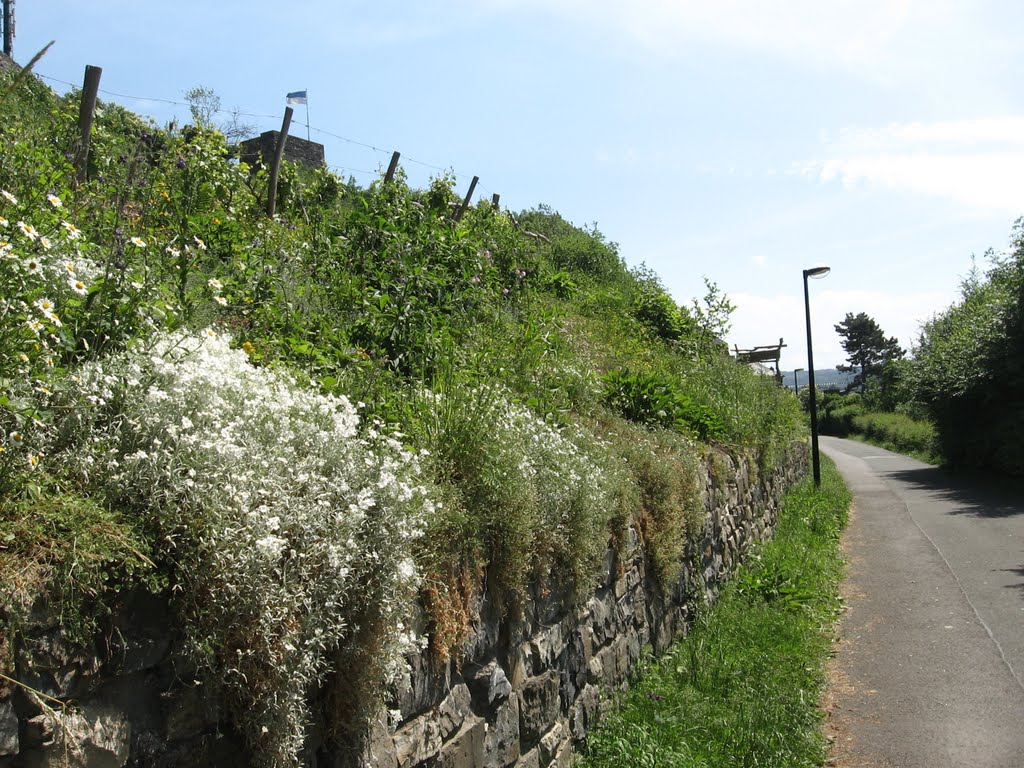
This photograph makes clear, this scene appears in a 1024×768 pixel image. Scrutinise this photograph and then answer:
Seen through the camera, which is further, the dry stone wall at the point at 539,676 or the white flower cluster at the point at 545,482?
the white flower cluster at the point at 545,482

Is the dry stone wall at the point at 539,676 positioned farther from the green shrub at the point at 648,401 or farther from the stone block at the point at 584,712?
the green shrub at the point at 648,401

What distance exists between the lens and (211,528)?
261cm

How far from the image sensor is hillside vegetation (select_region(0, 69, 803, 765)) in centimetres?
258

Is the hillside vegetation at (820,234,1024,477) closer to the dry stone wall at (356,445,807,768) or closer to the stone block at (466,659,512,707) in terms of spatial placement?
the dry stone wall at (356,445,807,768)

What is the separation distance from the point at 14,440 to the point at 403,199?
20.0 ft

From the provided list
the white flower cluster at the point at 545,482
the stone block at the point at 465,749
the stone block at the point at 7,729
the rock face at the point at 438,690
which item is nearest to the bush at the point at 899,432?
the rock face at the point at 438,690

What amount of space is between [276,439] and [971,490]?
2107 cm

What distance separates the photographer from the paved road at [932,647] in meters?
5.85

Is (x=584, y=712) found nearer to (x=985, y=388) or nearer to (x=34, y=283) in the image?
(x=34, y=283)

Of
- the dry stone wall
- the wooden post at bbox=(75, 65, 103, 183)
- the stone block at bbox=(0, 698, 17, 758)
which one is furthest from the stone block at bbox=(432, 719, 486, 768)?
the wooden post at bbox=(75, 65, 103, 183)

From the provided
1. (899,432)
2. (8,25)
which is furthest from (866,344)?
(8,25)

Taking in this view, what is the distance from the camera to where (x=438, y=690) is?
3.67m

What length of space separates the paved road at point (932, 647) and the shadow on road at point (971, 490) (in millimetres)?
999

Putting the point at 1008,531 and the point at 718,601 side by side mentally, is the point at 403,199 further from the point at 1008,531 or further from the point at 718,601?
the point at 1008,531
